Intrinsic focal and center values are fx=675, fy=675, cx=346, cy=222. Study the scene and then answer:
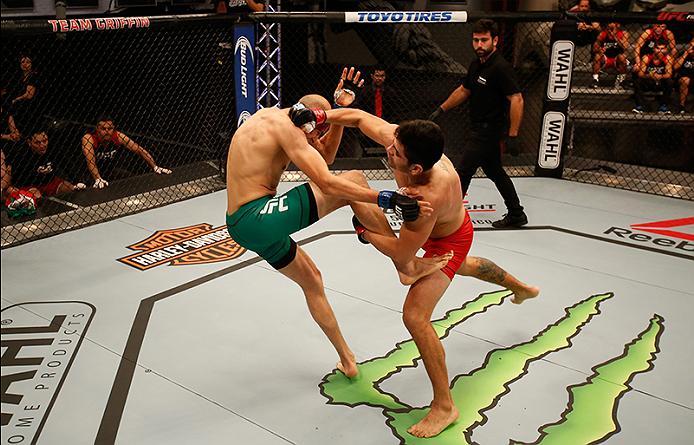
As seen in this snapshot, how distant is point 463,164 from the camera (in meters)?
4.86

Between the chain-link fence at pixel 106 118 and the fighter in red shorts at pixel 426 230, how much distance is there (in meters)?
2.77

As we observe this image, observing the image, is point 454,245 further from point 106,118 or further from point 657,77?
point 657,77

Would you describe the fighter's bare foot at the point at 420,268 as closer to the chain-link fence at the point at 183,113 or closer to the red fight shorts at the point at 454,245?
the red fight shorts at the point at 454,245

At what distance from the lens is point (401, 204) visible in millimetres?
2375

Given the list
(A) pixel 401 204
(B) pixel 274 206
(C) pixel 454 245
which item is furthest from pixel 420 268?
(B) pixel 274 206

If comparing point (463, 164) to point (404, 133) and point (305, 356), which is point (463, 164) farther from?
point (404, 133)

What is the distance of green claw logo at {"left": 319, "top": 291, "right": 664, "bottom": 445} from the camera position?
8.89 feet

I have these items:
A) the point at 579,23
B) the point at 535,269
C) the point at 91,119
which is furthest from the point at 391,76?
the point at 535,269

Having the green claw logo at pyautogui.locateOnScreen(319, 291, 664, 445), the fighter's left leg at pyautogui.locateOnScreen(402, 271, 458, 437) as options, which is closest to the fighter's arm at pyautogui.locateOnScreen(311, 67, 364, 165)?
the fighter's left leg at pyautogui.locateOnScreen(402, 271, 458, 437)

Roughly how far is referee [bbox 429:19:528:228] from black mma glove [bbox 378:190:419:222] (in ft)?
7.66

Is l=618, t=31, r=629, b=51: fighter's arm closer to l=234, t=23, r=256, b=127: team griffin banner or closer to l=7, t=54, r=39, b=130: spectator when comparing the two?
l=234, t=23, r=256, b=127: team griffin banner

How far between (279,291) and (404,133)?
1774 millimetres

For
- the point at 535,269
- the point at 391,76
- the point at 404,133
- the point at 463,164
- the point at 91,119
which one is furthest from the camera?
the point at 391,76

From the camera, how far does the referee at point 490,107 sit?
4.59 metres
